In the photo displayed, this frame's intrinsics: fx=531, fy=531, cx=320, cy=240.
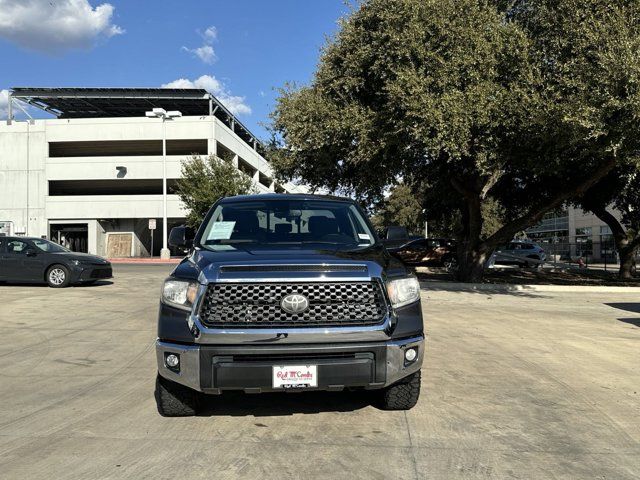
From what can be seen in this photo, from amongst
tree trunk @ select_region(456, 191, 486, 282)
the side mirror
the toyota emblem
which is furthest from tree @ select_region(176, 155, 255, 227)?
the toyota emblem

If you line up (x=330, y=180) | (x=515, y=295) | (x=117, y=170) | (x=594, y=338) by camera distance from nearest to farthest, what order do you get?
1. (x=594, y=338)
2. (x=515, y=295)
3. (x=330, y=180)
4. (x=117, y=170)

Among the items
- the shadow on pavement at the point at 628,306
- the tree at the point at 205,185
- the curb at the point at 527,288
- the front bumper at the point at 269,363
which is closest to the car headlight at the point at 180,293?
the front bumper at the point at 269,363

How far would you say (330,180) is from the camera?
60.4 ft

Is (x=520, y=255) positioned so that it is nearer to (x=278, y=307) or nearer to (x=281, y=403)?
(x=281, y=403)

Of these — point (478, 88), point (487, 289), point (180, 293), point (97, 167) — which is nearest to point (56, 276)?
point (478, 88)

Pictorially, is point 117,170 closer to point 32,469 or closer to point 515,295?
point 515,295

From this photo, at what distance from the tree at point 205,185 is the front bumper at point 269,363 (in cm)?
3309

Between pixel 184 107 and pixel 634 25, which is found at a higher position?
pixel 184 107

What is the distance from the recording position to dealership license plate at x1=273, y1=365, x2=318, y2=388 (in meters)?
3.81

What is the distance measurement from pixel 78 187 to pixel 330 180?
3836 cm

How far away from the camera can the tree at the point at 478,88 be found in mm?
11234

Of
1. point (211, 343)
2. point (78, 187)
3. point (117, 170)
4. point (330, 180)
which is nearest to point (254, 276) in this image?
point (211, 343)

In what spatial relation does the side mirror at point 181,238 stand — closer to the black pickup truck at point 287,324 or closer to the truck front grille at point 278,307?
the black pickup truck at point 287,324

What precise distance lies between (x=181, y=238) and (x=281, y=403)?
6.81 ft
